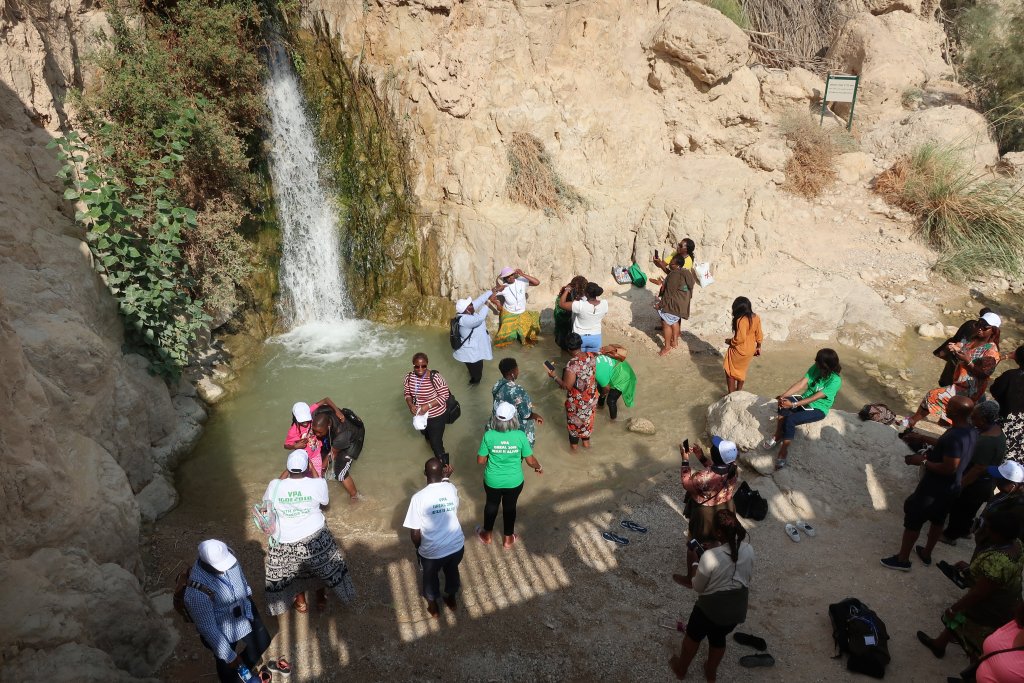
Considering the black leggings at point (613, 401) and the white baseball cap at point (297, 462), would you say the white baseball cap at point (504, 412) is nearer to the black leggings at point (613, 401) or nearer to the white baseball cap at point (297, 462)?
the white baseball cap at point (297, 462)

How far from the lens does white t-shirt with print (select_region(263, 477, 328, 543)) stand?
4613 mm

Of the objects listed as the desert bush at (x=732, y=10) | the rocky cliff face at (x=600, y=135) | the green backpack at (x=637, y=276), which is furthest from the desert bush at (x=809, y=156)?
the green backpack at (x=637, y=276)

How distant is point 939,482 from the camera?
499cm

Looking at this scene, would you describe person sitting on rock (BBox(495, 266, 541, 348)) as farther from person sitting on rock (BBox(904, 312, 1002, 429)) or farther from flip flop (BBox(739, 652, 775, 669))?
flip flop (BBox(739, 652, 775, 669))

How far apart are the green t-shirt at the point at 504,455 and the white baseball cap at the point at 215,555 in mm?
2123

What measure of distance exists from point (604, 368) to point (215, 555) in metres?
4.62

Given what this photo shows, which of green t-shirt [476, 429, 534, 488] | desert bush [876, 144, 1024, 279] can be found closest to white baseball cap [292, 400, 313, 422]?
green t-shirt [476, 429, 534, 488]

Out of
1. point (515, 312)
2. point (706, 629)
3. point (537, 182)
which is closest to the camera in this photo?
point (706, 629)

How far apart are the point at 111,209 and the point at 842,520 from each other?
27.8 ft

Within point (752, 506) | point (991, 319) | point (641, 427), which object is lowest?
point (641, 427)

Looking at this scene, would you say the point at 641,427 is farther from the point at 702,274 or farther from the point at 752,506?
the point at 702,274

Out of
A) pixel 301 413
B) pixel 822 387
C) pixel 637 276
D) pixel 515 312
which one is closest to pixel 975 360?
pixel 822 387

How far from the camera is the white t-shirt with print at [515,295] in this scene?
8.93 m

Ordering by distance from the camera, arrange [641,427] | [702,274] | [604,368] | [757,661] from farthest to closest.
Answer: [702,274], [641,427], [604,368], [757,661]
